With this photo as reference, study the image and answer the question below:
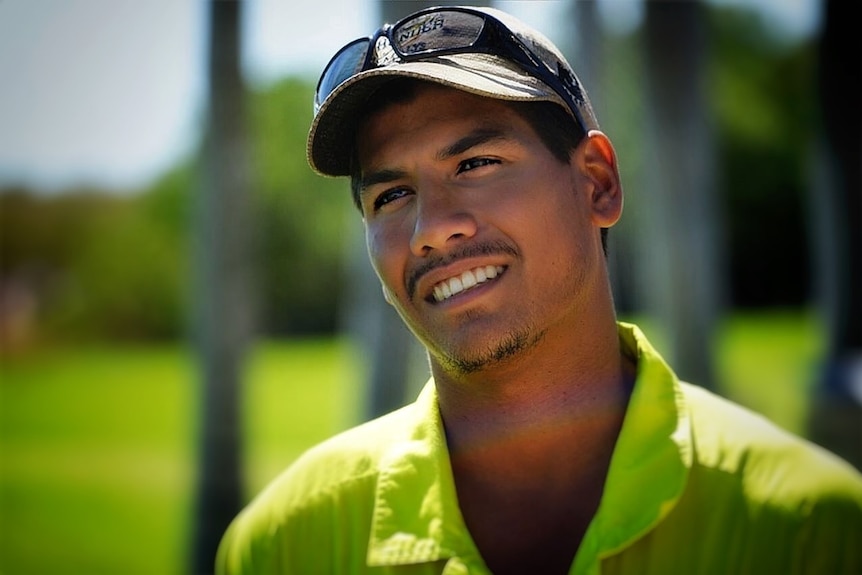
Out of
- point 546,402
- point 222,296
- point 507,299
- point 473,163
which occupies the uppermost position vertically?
point 473,163

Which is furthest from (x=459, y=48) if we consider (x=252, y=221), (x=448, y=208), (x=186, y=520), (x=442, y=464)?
(x=186, y=520)

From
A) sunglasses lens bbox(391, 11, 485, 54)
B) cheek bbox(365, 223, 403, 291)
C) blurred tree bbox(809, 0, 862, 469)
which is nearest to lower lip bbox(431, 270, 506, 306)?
cheek bbox(365, 223, 403, 291)

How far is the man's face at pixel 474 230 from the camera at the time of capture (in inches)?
69.2

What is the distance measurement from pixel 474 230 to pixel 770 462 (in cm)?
68

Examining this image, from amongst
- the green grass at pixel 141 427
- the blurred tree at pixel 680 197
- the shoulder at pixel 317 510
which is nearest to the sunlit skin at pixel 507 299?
the shoulder at pixel 317 510

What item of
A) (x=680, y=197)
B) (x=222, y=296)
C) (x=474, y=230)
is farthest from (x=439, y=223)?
(x=222, y=296)

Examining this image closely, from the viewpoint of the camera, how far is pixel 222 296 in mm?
4887

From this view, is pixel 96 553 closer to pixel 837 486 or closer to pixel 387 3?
pixel 387 3

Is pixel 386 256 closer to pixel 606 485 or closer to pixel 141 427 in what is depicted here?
pixel 606 485

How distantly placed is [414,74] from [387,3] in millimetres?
1107

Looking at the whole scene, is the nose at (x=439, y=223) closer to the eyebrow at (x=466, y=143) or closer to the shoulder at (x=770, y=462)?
the eyebrow at (x=466, y=143)

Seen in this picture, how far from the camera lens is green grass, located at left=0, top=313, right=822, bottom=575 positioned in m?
5.21

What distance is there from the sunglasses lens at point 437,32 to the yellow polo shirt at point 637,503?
2.32 ft

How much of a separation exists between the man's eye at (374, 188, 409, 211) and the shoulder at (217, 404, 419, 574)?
457 mm
